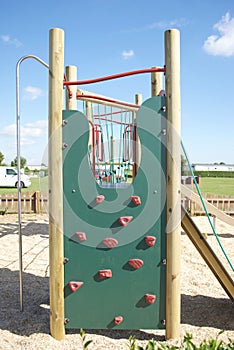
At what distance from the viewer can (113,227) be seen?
3.16 metres

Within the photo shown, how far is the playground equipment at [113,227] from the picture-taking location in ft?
10.2

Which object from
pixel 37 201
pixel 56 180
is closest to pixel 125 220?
pixel 56 180

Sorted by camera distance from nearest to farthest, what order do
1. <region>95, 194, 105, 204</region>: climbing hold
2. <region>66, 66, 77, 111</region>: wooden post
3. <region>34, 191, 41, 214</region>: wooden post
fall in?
<region>95, 194, 105, 204</region>: climbing hold < <region>66, 66, 77, 111</region>: wooden post < <region>34, 191, 41, 214</region>: wooden post

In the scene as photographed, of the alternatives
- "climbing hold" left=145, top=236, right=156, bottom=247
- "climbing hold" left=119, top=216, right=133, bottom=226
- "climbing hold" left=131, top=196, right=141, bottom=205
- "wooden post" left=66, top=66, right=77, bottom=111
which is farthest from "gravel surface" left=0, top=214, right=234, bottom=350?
"wooden post" left=66, top=66, right=77, bottom=111

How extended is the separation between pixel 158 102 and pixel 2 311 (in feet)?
8.71

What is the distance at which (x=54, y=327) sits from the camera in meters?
3.20

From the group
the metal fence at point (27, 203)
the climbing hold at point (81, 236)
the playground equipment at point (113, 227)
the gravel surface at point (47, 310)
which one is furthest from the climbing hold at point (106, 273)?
the metal fence at point (27, 203)

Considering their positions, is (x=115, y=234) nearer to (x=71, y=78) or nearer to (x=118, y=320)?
(x=118, y=320)

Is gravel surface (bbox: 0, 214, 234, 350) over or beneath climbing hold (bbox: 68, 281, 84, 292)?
beneath

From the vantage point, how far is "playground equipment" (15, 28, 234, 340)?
3.11 meters

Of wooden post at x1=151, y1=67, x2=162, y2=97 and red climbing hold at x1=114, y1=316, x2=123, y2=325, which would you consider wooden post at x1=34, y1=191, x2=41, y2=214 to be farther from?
red climbing hold at x1=114, y1=316, x2=123, y2=325

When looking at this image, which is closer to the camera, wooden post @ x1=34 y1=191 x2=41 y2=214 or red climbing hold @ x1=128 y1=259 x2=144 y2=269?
red climbing hold @ x1=128 y1=259 x2=144 y2=269

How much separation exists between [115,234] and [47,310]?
4.40 ft

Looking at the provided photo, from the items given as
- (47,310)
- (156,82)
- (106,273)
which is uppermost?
(156,82)
